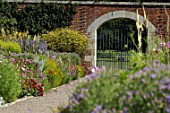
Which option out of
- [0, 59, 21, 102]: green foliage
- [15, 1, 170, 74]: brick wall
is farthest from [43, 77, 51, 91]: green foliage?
[15, 1, 170, 74]: brick wall

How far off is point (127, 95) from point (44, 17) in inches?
652

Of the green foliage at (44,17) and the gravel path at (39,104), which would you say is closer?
the gravel path at (39,104)

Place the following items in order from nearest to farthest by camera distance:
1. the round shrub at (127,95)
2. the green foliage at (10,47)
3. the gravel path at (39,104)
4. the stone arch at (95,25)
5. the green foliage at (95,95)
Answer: the round shrub at (127,95) → the green foliage at (95,95) → the gravel path at (39,104) → the green foliage at (10,47) → the stone arch at (95,25)

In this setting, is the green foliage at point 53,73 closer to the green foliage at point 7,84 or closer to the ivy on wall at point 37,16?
the green foliage at point 7,84

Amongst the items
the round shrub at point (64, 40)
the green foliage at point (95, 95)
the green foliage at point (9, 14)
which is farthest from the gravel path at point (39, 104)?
the green foliage at point (9, 14)

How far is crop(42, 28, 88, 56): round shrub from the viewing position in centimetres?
1809

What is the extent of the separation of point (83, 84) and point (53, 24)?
53.1 feet

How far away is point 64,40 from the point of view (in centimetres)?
1811

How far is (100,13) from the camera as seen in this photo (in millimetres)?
19453

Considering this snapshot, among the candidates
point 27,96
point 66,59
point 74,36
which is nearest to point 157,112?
point 27,96

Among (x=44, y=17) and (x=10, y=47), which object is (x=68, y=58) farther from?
(x=44, y=17)

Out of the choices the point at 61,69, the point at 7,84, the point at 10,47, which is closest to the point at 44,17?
the point at 10,47

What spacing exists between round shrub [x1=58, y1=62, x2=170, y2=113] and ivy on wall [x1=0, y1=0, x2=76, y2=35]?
52.7 ft

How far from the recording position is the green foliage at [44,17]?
19.6m
